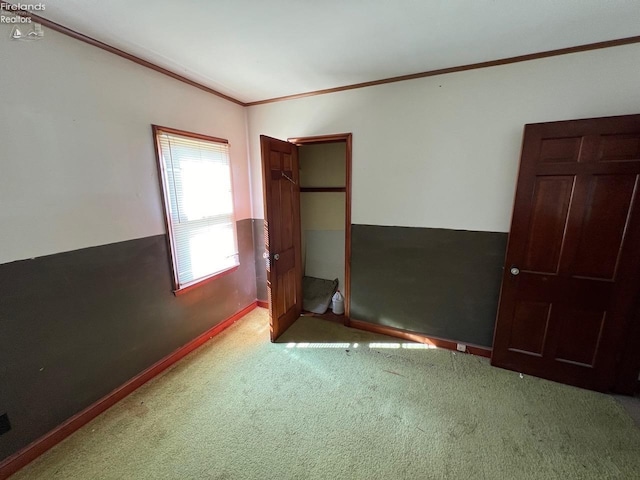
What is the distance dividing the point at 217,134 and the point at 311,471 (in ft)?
9.35

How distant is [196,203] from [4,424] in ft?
5.87

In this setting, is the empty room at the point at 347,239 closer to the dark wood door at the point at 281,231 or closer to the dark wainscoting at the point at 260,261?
the dark wood door at the point at 281,231

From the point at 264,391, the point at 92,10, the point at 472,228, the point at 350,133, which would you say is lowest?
the point at 264,391

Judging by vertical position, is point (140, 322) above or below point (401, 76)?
below

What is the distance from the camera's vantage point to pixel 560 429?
1670mm

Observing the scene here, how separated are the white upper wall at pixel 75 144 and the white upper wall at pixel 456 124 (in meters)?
1.42

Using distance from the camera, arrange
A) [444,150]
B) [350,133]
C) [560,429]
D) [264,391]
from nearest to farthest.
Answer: [560,429] < [264,391] < [444,150] < [350,133]

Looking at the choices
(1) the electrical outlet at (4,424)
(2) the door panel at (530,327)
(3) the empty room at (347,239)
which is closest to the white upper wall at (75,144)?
(3) the empty room at (347,239)

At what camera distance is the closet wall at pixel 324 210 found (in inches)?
130

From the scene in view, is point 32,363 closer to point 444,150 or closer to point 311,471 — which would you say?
point 311,471

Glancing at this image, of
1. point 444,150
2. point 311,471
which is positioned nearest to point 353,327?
point 311,471

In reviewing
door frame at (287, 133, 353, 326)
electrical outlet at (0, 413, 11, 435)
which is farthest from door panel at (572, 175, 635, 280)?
electrical outlet at (0, 413, 11, 435)

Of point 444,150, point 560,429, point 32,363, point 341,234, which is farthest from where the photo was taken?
point 341,234

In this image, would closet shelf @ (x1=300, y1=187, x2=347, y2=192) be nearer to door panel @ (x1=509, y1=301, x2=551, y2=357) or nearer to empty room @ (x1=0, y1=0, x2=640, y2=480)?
empty room @ (x1=0, y1=0, x2=640, y2=480)
